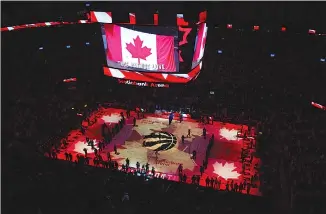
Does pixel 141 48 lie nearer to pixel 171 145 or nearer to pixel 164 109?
pixel 171 145

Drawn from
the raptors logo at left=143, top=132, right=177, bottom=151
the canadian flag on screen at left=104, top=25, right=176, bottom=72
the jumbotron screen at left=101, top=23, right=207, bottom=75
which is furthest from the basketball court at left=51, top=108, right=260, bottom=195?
the canadian flag on screen at left=104, top=25, right=176, bottom=72

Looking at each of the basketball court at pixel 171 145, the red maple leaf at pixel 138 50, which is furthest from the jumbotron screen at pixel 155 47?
the basketball court at pixel 171 145

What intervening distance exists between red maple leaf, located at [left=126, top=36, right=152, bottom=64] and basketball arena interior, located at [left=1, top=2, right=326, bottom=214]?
0.08 meters

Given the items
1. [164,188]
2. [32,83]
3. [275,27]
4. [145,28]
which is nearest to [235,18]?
[275,27]

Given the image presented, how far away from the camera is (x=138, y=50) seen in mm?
16766

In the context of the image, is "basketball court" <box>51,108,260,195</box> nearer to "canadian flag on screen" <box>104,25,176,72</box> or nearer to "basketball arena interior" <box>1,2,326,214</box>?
"basketball arena interior" <box>1,2,326,214</box>

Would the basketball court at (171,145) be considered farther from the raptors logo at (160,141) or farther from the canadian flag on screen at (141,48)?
the canadian flag on screen at (141,48)

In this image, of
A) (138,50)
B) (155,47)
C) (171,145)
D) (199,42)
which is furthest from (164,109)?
(199,42)

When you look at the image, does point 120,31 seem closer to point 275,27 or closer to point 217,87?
point 275,27

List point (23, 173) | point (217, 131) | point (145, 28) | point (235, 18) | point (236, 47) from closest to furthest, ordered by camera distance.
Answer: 1. point (23, 173)
2. point (145, 28)
3. point (235, 18)
4. point (217, 131)
5. point (236, 47)

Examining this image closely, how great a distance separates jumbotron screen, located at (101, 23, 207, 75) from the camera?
Answer: 634 inches

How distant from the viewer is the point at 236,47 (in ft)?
Answer: 92.0

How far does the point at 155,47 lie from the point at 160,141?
690 cm

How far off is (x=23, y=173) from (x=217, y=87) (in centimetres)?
1667
